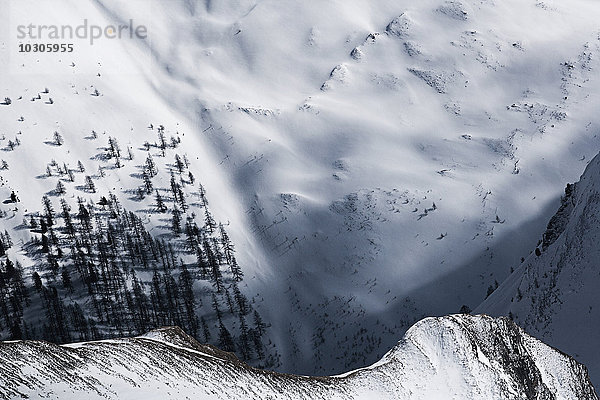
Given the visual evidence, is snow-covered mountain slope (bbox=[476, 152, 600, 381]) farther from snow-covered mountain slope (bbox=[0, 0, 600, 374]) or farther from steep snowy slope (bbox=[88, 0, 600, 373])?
steep snowy slope (bbox=[88, 0, 600, 373])

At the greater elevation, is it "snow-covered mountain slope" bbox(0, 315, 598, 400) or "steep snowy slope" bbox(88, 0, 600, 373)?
"steep snowy slope" bbox(88, 0, 600, 373)

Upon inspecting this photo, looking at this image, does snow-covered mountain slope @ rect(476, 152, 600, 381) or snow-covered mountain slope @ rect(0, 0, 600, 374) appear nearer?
snow-covered mountain slope @ rect(476, 152, 600, 381)

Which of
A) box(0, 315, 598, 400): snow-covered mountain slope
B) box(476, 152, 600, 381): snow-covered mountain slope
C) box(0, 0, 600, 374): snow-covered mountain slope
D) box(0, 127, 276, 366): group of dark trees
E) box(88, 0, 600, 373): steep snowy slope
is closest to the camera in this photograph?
box(0, 315, 598, 400): snow-covered mountain slope

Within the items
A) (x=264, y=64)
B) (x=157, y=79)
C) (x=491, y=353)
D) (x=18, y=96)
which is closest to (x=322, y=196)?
(x=264, y=64)

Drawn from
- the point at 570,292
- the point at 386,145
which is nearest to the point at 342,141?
the point at 386,145

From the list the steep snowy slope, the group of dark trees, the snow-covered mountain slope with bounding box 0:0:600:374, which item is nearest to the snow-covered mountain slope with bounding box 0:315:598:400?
the snow-covered mountain slope with bounding box 0:0:600:374

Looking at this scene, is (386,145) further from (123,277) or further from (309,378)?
(309,378)

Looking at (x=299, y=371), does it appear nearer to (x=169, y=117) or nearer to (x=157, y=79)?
(x=169, y=117)
